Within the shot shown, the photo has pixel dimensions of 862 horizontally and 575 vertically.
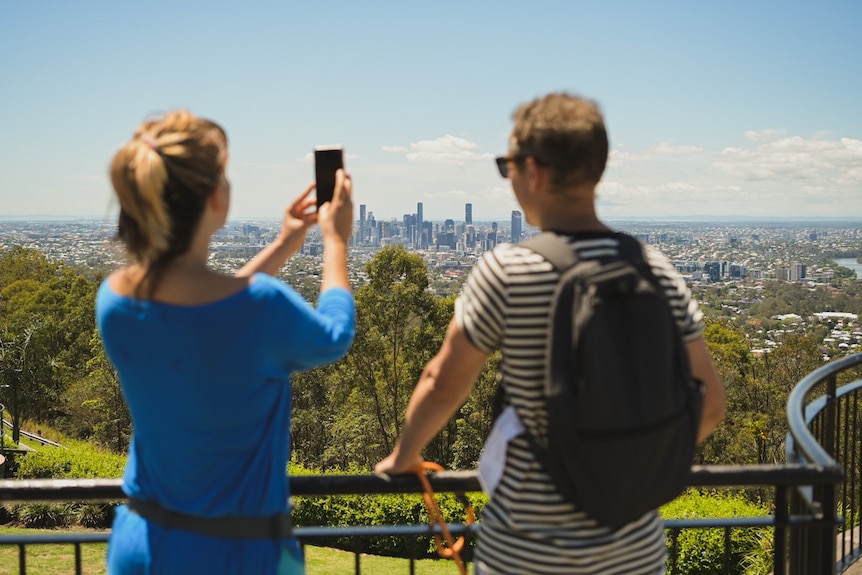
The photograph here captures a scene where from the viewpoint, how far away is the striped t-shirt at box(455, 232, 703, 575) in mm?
1469

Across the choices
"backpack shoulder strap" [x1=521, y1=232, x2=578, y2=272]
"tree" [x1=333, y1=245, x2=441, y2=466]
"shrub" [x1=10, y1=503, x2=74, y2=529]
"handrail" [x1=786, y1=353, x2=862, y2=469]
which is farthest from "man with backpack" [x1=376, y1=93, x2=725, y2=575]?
"tree" [x1=333, y1=245, x2=441, y2=466]

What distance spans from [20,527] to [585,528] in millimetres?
17586

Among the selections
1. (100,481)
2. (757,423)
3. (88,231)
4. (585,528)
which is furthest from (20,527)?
(88,231)

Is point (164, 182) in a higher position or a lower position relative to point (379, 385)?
higher

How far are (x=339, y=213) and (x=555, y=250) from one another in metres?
0.59

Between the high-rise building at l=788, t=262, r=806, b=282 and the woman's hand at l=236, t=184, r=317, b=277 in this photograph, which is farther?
the high-rise building at l=788, t=262, r=806, b=282

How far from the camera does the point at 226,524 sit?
151 cm

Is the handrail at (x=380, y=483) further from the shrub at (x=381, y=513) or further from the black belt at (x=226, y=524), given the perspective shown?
the shrub at (x=381, y=513)

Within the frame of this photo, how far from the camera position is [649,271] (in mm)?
1523

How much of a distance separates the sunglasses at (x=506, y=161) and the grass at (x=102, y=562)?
13533mm

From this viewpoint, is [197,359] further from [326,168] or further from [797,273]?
[797,273]

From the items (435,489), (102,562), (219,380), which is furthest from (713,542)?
(219,380)

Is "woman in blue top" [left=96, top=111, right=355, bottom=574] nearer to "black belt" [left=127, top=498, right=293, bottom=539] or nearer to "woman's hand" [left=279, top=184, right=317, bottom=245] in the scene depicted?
"black belt" [left=127, top=498, right=293, bottom=539]

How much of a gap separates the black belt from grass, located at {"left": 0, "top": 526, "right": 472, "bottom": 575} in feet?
43.0
